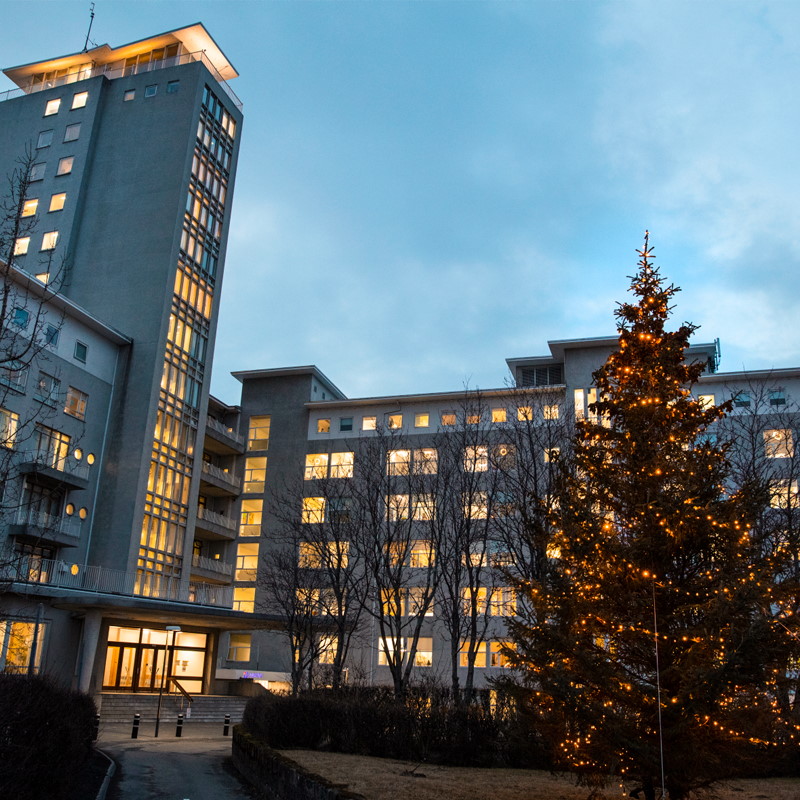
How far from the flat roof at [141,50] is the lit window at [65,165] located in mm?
8018

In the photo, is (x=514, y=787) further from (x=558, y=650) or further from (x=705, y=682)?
(x=705, y=682)

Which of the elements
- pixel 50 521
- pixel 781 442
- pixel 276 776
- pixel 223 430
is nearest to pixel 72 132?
pixel 223 430

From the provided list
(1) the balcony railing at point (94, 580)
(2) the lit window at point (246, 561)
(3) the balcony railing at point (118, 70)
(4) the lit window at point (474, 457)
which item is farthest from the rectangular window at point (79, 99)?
(4) the lit window at point (474, 457)

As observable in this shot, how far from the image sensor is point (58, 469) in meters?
38.7

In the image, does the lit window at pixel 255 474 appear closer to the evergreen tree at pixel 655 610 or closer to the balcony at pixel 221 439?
the balcony at pixel 221 439

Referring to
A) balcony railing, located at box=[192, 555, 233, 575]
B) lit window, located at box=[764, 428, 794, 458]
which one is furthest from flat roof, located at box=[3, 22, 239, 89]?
lit window, located at box=[764, 428, 794, 458]

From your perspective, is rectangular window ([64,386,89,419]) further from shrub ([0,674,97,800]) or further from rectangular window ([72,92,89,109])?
shrub ([0,674,97,800])

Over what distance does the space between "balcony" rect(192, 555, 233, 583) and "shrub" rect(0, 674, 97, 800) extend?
40.5 meters

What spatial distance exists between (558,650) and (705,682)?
2490 millimetres

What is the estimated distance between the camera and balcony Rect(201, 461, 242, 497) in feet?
186

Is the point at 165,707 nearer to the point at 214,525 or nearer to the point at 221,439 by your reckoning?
the point at 214,525

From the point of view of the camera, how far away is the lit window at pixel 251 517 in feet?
197

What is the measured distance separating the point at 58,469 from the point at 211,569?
56.8 ft

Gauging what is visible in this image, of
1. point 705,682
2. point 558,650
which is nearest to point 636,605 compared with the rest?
point 558,650
